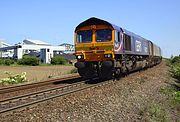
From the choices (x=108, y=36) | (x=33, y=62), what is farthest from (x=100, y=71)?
Answer: (x=33, y=62)

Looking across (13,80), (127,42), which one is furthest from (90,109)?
(13,80)

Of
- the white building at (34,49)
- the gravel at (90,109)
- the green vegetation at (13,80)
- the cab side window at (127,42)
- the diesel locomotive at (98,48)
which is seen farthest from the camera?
the white building at (34,49)

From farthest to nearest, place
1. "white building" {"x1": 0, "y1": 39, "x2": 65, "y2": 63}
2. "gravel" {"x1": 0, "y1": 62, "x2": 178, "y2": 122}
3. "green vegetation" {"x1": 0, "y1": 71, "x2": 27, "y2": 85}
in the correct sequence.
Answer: "white building" {"x1": 0, "y1": 39, "x2": 65, "y2": 63} < "green vegetation" {"x1": 0, "y1": 71, "x2": 27, "y2": 85} < "gravel" {"x1": 0, "y1": 62, "x2": 178, "y2": 122}

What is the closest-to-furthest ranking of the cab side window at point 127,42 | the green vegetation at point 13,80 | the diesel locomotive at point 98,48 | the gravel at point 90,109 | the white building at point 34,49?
1. the gravel at point 90,109
2. the diesel locomotive at point 98,48
3. the cab side window at point 127,42
4. the green vegetation at point 13,80
5. the white building at point 34,49

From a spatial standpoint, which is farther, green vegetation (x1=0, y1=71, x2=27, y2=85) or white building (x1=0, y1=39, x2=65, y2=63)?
white building (x1=0, y1=39, x2=65, y2=63)

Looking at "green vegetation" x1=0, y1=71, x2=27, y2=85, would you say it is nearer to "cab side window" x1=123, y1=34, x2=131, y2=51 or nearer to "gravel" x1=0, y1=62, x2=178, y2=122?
"cab side window" x1=123, y1=34, x2=131, y2=51

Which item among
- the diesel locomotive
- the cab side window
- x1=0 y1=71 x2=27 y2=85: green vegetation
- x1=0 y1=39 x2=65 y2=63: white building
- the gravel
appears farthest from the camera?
x1=0 y1=39 x2=65 y2=63: white building

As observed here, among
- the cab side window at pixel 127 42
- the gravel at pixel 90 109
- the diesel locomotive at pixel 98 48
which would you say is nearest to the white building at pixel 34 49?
→ the cab side window at pixel 127 42

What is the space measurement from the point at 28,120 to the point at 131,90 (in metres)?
7.09

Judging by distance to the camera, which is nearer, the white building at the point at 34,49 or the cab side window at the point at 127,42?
the cab side window at the point at 127,42

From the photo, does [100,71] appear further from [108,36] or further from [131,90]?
[131,90]

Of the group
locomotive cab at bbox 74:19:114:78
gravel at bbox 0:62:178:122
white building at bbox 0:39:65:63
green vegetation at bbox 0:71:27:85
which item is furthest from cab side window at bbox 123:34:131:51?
white building at bbox 0:39:65:63

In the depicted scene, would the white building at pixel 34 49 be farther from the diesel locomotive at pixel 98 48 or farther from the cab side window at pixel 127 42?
the diesel locomotive at pixel 98 48

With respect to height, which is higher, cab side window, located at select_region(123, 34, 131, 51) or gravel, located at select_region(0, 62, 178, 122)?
cab side window, located at select_region(123, 34, 131, 51)
